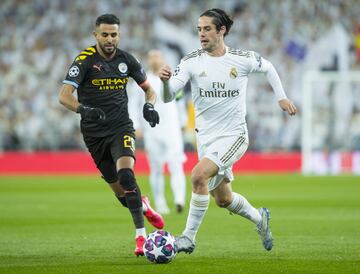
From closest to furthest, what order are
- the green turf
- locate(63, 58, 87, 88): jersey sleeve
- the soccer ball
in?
the green turf < the soccer ball < locate(63, 58, 87, 88): jersey sleeve

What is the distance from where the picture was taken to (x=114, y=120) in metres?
10.1

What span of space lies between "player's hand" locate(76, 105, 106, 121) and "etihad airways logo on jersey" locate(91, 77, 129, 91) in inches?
21.3

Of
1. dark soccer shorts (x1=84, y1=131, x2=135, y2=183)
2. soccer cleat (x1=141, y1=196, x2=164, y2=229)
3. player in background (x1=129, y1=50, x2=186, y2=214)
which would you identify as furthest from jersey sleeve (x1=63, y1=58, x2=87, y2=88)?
player in background (x1=129, y1=50, x2=186, y2=214)

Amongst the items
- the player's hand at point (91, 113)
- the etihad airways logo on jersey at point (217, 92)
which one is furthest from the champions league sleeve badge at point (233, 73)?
the player's hand at point (91, 113)

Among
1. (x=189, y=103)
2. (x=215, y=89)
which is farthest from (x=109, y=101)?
(x=189, y=103)

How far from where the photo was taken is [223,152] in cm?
941

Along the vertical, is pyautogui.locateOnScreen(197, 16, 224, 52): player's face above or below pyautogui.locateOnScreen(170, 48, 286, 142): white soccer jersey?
above

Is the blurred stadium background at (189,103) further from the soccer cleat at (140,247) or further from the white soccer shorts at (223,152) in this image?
the soccer cleat at (140,247)

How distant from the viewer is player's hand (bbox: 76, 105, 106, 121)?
9445 mm

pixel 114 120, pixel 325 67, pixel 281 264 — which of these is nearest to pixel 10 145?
pixel 325 67

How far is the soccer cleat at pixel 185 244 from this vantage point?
30.2 ft

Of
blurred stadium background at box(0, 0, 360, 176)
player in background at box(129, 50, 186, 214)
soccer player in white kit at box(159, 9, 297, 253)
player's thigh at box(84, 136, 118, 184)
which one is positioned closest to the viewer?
soccer player in white kit at box(159, 9, 297, 253)

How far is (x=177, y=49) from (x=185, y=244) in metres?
24.0

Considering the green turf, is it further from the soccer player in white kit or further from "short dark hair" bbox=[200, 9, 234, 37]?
"short dark hair" bbox=[200, 9, 234, 37]
